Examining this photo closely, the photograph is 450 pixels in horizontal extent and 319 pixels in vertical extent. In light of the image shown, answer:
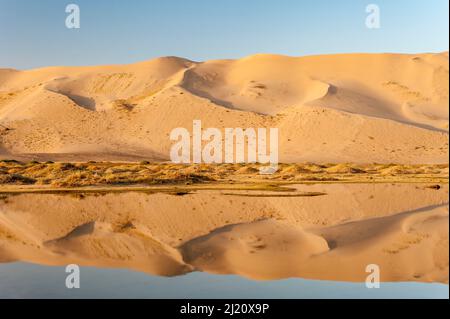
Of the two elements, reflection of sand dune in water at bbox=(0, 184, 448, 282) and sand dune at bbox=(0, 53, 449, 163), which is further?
sand dune at bbox=(0, 53, 449, 163)

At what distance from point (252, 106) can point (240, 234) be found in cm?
5226

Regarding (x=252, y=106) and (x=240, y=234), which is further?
(x=252, y=106)

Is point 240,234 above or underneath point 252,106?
underneath

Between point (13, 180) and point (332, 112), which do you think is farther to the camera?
point (332, 112)

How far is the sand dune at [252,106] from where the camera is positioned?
173ft

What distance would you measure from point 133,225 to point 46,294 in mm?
5838

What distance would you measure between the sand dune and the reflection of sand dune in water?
33243 mm

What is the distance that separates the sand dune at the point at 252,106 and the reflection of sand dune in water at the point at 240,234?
3324cm

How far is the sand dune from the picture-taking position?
5288 centimetres

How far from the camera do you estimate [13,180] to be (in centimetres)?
2591

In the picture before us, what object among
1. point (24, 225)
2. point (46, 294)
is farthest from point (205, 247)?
point (24, 225)

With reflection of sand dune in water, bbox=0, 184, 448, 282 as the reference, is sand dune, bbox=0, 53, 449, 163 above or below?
above

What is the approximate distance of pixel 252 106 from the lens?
63.1 m

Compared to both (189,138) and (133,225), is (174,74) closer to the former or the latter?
(189,138)
